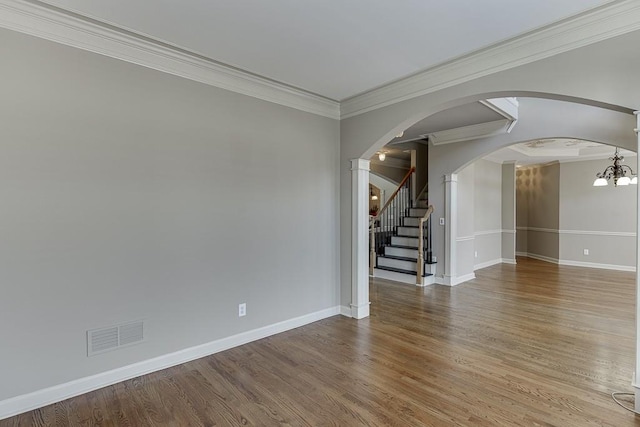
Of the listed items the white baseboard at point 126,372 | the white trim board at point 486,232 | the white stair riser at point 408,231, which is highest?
the white stair riser at point 408,231

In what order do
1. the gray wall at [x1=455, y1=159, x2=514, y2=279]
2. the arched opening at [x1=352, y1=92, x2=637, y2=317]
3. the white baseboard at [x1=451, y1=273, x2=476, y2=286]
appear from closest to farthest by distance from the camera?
the arched opening at [x1=352, y1=92, x2=637, y2=317], the white baseboard at [x1=451, y1=273, x2=476, y2=286], the gray wall at [x1=455, y1=159, x2=514, y2=279]

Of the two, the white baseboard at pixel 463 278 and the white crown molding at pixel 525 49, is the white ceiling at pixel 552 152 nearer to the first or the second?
the white baseboard at pixel 463 278

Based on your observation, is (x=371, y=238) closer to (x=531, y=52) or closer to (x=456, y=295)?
(x=456, y=295)

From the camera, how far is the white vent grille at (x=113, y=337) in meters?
2.46

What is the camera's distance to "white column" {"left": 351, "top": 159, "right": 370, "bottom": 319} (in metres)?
4.03

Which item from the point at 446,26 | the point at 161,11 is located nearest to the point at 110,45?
the point at 161,11

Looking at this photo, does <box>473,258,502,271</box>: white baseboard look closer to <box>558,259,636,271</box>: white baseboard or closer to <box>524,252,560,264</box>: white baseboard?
<box>524,252,560,264</box>: white baseboard

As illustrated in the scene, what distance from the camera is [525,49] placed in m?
2.54

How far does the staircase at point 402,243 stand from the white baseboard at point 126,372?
3.02 m

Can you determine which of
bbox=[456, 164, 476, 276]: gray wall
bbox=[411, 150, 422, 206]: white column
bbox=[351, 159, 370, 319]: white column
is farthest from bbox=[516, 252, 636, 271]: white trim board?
bbox=[351, 159, 370, 319]: white column

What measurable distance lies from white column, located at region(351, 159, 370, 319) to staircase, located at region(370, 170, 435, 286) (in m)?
2.12

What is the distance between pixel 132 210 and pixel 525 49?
11.2 ft

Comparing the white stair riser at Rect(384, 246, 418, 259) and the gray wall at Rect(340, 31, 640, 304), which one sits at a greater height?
the gray wall at Rect(340, 31, 640, 304)

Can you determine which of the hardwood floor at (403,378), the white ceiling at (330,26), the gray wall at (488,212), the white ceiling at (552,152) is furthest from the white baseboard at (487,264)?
the white ceiling at (330,26)
